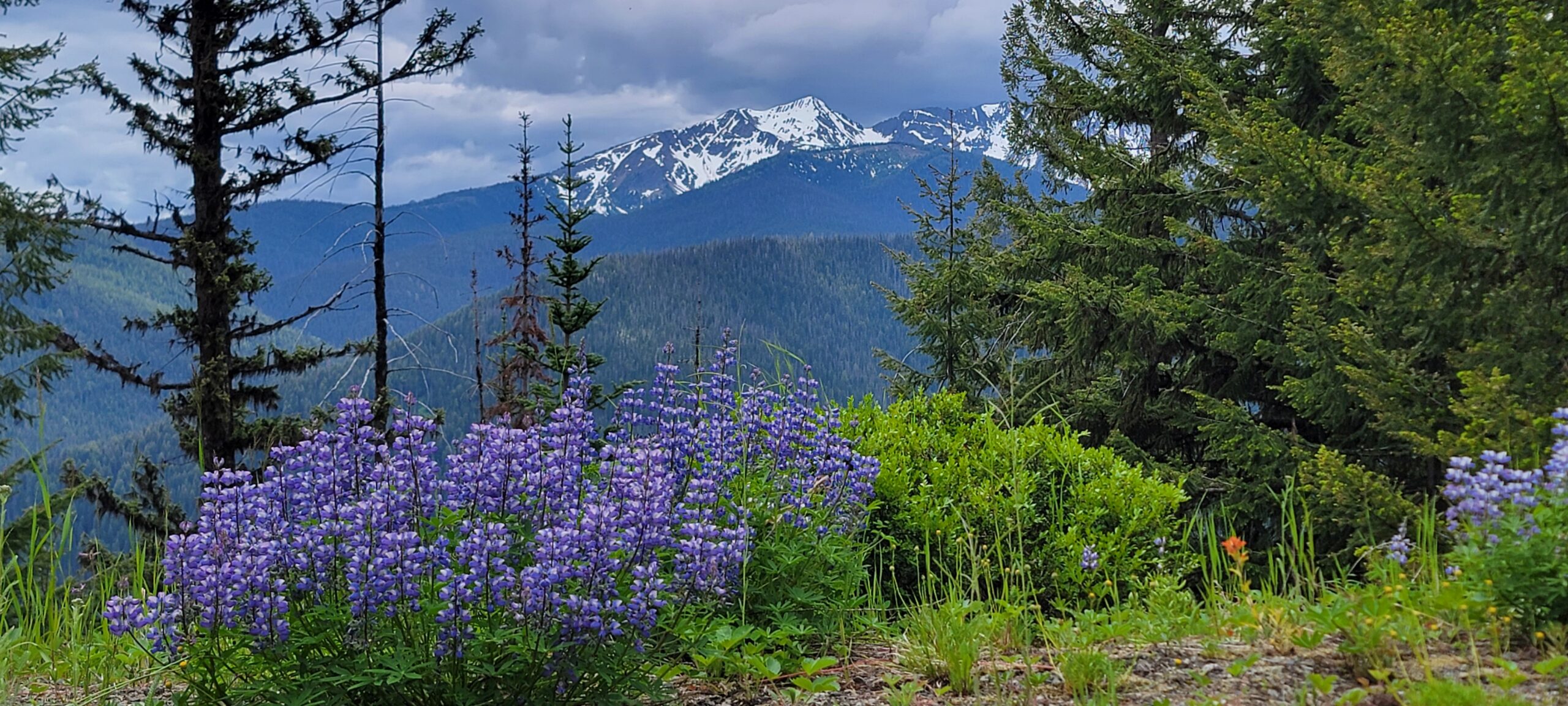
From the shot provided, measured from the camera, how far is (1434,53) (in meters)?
5.09

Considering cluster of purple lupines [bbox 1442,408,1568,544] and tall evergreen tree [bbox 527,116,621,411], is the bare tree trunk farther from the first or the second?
cluster of purple lupines [bbox 1442,408,1568,544]

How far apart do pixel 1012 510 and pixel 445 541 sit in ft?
8.97

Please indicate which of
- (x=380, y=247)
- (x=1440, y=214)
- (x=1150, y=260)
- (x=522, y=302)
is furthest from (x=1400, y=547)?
(x=522, y=302)

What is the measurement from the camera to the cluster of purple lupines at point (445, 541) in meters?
2.61

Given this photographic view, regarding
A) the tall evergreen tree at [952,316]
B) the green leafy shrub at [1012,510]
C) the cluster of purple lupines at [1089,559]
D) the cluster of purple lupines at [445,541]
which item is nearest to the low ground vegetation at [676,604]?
the cluster of purple lupines at [445,541]

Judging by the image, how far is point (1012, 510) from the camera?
4.68 metres

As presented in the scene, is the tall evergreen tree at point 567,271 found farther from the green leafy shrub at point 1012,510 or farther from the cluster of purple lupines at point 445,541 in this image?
the cluster of purple lupines at point 445,541

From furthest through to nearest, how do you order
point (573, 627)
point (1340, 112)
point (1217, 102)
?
point (1340, 112)
point (1217, 102)
point (573, 627)

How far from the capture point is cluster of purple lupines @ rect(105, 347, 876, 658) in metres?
2.61

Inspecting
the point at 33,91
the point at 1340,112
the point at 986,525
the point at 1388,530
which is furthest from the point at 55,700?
the point at 33,91

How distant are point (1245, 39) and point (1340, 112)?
3.97 feet

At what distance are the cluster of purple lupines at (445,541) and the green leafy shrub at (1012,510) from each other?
1.54 m

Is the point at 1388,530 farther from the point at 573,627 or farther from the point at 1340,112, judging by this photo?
the point at 573,627

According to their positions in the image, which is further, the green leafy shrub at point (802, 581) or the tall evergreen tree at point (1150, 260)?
the tall evergreen tree at point (1150, 260)
